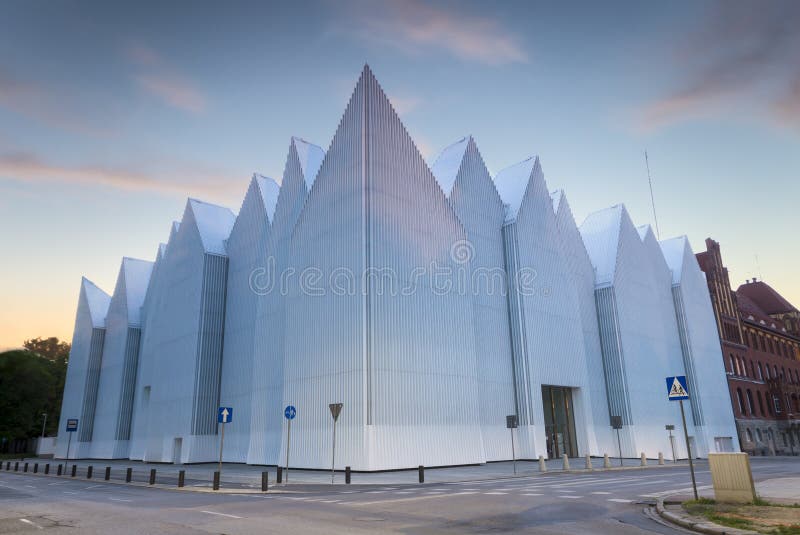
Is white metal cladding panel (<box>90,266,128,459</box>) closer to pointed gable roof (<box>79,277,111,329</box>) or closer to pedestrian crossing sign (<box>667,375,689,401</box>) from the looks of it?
pointed gable roof (<box>79,277,111,329</box>)

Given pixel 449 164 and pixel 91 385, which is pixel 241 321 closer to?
pixel 449 164

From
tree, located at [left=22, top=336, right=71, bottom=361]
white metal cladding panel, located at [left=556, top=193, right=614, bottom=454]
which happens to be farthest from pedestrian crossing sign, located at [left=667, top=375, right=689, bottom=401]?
tree, located at [left=22, top=336, right=71, bottom=361]

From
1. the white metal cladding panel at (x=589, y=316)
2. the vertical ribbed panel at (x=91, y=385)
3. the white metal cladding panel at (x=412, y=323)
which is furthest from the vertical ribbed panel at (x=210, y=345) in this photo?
the white metal cladding panel at (x=589, y=316)

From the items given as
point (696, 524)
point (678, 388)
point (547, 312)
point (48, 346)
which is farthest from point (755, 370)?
point (48, 346)

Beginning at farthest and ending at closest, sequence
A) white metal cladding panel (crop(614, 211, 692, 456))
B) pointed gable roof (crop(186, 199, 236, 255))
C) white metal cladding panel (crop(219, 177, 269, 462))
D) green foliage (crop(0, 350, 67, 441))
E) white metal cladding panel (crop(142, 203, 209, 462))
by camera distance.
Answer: green foliage (crop(0, 350, 67, 441))
white metal cladding panel (crop(614, 211, 692, 456))
pointed gable roof (crop(186, 199, 236, 255))
white metal cladding panel (crop(142, 203, 209, 462))
white metal cladding panel (crop(219, 177, 269, 462))

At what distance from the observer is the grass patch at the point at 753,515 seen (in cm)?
880

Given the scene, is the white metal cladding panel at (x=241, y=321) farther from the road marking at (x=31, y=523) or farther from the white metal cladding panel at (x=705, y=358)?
the white metal cladding panel at (x=705, y=358)

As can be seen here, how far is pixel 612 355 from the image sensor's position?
46188 millimetres

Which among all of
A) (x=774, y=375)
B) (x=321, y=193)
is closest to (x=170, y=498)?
(x=321, y=193)

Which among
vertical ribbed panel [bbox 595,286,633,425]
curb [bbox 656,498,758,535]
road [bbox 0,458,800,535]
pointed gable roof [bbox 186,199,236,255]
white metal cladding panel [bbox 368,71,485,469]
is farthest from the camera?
vertical ribbed panel [bbox 595,286,633,425]

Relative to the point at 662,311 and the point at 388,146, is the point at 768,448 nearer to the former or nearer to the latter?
the point at 662,311

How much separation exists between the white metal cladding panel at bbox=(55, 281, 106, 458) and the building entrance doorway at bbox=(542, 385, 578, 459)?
47435 mm

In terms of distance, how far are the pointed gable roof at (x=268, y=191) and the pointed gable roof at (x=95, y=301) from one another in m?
31.2

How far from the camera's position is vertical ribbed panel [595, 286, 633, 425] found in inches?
1773
